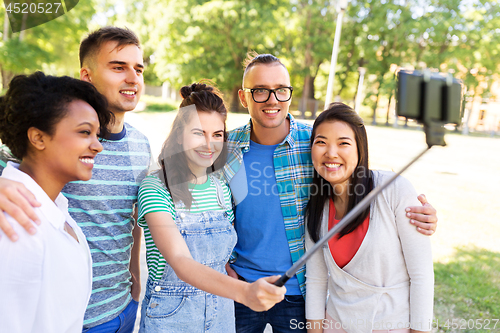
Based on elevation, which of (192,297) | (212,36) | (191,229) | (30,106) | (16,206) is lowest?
(192,297)

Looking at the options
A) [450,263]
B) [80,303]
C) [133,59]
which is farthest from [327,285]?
[450,263]

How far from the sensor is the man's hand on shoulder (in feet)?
4.30

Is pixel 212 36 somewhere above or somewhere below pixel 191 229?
above

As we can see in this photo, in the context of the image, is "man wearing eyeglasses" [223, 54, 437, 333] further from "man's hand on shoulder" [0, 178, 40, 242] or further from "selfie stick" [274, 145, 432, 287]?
"man's hand on shoulder" [0, 178, 40, 242]

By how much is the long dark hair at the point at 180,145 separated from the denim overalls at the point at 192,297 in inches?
4.3

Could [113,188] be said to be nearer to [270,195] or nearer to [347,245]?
[270,195]

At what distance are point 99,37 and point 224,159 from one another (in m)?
1.11

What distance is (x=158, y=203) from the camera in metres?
1.87

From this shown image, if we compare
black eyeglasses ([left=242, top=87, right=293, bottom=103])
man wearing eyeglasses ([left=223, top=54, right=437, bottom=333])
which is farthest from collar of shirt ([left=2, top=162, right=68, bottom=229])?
black eyeglasses ([left=242, top=87, right=293, bottom=103])

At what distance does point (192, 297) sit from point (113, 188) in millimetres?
758

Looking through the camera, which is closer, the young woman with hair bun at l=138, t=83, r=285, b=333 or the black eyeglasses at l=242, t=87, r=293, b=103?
the young woman with hair bun at l=138, t=83, r=285, b=333

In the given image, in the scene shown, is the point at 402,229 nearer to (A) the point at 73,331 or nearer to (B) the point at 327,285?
(B) the point at 327,285

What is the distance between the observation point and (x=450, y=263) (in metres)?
5.57

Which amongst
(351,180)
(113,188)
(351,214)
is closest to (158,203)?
(113,188)
